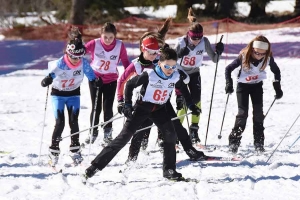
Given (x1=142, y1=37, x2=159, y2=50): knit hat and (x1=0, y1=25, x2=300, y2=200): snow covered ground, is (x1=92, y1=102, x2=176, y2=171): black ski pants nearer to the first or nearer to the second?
(x1=0, y1=25, x2=300, y2=200): snow covered ground

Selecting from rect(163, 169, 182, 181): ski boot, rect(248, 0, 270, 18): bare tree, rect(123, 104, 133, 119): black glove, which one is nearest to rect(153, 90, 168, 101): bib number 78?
rect(123, 104, 133, 119): black glove

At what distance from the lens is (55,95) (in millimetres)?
6523

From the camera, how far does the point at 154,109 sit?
18.8 feet

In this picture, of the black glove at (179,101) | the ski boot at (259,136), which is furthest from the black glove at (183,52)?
the ski boot at (259,136)

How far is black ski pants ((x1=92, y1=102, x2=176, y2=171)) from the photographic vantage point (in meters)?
5.63

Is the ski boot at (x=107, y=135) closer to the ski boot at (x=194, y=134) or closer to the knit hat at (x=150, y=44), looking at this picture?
the ski boot at (x=194, y=134)

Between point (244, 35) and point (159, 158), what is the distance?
49.7ft

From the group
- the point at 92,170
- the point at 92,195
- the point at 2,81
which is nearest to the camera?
the point at 92,195

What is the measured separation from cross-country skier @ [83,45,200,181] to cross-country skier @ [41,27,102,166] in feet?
3.44

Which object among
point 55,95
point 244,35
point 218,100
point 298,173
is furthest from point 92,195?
point 244,35

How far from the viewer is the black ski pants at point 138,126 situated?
563cm

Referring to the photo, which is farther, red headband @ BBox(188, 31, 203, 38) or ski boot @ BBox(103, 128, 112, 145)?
ski boot @ BBox(103, 128, 112, 145)

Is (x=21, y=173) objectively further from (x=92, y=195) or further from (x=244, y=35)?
(x=244, y=35)

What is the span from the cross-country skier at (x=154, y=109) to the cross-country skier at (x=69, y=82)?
1048 millimetres
